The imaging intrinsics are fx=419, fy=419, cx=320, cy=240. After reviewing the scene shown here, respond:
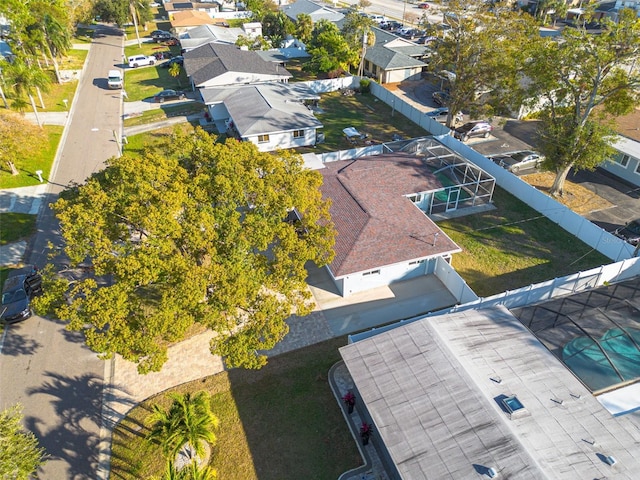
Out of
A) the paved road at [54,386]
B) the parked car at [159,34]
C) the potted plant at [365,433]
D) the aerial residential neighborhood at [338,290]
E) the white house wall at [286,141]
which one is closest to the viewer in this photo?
the aerial residential neighborhood at [338,290]

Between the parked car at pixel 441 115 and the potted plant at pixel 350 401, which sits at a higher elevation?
the parked car at pixel 441 115

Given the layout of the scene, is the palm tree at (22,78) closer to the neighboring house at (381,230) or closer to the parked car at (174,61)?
the parked car at (174,61)

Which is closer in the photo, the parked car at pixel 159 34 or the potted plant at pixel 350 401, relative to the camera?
the potted plant at pixel 350 401

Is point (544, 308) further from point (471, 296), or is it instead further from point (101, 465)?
point (101, 465)

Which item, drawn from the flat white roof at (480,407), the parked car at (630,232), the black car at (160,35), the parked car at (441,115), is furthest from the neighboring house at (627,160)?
the black car at (160,35)

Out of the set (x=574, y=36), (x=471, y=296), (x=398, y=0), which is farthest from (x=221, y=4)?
(x=471, y=296)

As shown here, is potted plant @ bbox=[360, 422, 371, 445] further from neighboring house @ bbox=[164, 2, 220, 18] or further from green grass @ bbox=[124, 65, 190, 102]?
neighboring house @ bbox=[164, 2, 220, 18]
